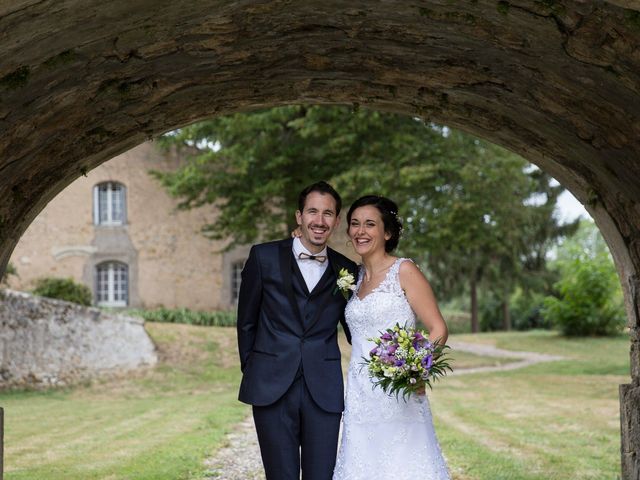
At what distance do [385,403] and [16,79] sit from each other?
263cm

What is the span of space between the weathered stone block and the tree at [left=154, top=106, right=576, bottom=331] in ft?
42.2

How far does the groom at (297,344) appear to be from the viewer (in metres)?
4.67

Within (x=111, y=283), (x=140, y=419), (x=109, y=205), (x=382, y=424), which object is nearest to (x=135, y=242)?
(x=109, y=205)

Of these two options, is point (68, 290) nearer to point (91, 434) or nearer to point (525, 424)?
point (91, 434)

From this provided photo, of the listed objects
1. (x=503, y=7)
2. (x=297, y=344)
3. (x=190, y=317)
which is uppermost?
(x=503, y=7)

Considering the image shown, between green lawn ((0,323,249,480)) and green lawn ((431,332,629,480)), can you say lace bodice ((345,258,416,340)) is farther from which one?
green lawn ((0,323,249,480))

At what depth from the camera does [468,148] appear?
20297mm

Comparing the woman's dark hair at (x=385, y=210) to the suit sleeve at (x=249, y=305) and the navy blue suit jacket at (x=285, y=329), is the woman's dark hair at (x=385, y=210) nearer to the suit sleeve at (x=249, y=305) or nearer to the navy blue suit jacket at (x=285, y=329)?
the navy blue suit jacket at (x=285, y=329)

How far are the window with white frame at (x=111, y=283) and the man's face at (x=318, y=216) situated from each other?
74.2ft

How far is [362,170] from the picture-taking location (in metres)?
18.7

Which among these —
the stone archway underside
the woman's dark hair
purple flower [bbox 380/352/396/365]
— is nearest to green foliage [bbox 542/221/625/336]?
the stone archway underside

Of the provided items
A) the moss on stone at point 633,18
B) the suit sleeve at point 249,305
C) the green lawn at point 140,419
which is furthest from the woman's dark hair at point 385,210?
the green lawn at point 140,419

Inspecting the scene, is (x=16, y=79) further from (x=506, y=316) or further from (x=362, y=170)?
(x=506, y=316)

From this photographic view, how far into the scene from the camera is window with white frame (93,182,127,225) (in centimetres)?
2653
